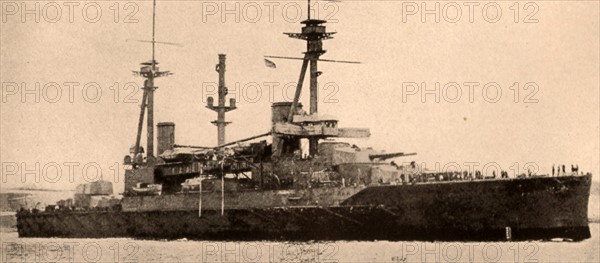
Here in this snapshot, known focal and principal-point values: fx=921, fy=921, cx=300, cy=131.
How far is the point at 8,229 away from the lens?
175 ft

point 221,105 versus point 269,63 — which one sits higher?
point 269,63

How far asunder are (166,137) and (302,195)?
844cm

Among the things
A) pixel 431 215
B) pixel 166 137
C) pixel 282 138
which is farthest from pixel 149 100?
pixel 431 215

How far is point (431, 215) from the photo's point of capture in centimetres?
2719

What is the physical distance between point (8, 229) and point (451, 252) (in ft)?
117

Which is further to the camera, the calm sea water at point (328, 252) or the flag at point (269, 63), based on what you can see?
the flag at point (269, 63)

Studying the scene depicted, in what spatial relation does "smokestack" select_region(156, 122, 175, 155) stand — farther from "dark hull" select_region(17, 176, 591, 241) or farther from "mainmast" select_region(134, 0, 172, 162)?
"dark hull" select_region(17, 176, 591, 241)

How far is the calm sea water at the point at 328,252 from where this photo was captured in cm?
2323

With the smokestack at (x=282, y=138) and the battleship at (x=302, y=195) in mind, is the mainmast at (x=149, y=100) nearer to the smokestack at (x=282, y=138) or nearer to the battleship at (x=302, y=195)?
the battleship at (x=302, y=195)

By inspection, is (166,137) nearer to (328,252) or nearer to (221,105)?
(221,105)

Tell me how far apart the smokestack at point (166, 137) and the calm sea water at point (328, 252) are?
6316 mm

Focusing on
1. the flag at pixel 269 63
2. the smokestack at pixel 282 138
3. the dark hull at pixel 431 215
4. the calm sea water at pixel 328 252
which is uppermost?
the flag at pixel 269 63

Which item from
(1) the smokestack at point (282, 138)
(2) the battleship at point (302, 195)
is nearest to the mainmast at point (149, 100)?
(2) the battleship at point (302, 195)

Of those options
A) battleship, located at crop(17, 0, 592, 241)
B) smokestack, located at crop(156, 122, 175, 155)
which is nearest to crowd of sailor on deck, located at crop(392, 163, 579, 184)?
battleship, located at crop(17, 0, 592, 241)
